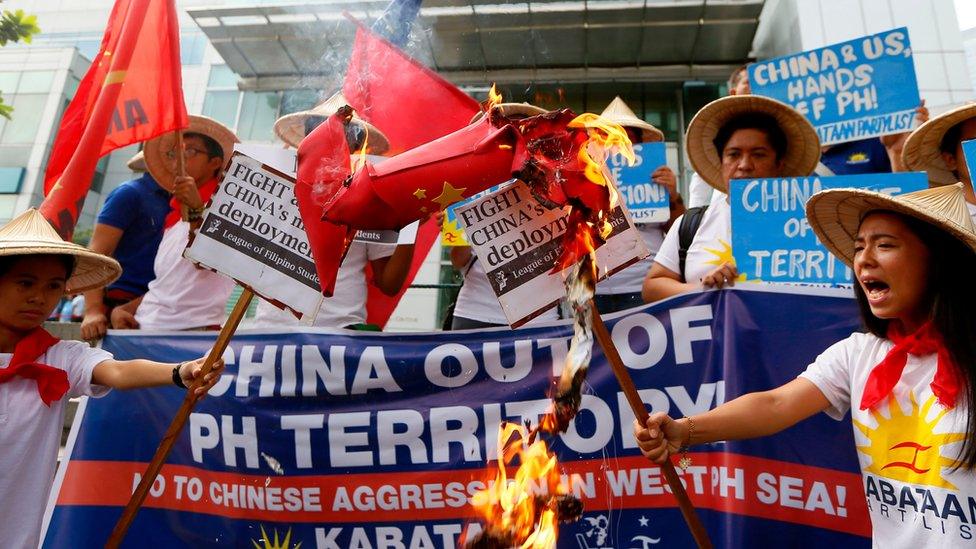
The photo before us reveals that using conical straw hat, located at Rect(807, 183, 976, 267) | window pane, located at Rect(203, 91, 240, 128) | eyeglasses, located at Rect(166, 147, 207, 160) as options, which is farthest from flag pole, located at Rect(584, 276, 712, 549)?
window pane, located at Rect(203, 91, 240, 128)

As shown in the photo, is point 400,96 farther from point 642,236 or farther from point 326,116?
point 642,236

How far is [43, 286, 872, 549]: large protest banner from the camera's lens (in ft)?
8.05

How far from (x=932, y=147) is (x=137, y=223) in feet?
14.7

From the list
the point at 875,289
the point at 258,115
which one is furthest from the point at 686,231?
the point at 258,115

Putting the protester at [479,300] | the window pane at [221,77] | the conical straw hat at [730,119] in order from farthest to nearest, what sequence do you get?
the window pane at [221,77] < the protester at [479,300] < the conical straw hat at [730,119]

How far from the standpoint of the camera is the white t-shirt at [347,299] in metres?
3.31

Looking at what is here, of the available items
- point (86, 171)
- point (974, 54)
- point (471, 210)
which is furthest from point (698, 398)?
point (974, 54)

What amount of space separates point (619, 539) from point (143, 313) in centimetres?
295

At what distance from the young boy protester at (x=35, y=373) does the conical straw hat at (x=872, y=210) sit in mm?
2283

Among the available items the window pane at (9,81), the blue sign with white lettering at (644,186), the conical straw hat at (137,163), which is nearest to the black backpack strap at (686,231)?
the blue sign with white lettering at (644,186)

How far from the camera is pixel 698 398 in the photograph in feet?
8.66

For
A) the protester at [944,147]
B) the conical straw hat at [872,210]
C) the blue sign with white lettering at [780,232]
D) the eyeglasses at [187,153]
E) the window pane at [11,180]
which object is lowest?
the conical straw hat at [872,210]

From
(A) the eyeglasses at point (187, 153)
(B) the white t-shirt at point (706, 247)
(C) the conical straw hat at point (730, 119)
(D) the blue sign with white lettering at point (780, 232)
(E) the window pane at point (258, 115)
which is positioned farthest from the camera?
(E) the window pane at point (258, 115)

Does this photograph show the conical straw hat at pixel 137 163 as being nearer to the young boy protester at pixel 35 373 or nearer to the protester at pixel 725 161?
the young boy protester at pixel 35 373
